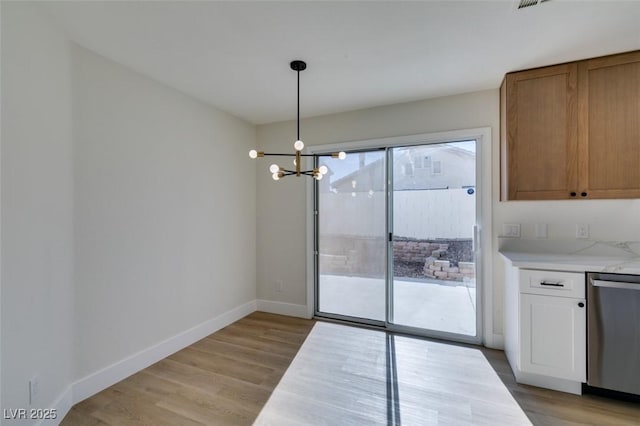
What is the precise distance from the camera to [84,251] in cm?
210

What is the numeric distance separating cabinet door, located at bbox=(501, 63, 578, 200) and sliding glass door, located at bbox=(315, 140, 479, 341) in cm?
47

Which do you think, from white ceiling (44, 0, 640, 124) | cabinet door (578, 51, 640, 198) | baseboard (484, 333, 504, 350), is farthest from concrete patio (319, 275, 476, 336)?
white ceiling (44, 0, 640, 124)

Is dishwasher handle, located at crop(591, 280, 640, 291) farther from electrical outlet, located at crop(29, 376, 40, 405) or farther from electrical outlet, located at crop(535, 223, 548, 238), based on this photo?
electrical outlet, located at crop(29, 376, 40, 405)

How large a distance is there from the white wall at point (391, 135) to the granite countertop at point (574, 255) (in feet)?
0.25

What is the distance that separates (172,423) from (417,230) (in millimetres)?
2821

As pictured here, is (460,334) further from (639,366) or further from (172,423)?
(172,423)

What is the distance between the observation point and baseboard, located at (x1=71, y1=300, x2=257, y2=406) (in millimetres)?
2100

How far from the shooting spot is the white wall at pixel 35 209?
1.52m

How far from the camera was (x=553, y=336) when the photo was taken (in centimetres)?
215

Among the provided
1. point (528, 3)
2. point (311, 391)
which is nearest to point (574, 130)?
point (528, 3)

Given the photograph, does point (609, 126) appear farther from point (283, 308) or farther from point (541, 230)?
point (283, 308)

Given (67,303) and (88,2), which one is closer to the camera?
(88,2)

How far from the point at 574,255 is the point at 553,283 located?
65cm

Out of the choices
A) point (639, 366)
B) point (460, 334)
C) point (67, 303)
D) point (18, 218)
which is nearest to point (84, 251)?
point (67, 303)
